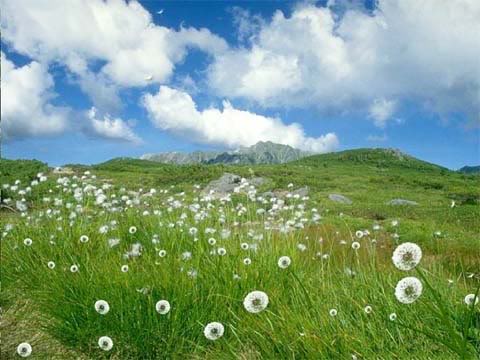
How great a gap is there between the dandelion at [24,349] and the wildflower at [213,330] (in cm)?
209

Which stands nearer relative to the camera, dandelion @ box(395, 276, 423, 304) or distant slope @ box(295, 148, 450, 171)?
dandelion @ box(395, 276, 423, 304)

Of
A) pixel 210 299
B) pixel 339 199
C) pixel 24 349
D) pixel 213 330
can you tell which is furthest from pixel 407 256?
pixel 339 199

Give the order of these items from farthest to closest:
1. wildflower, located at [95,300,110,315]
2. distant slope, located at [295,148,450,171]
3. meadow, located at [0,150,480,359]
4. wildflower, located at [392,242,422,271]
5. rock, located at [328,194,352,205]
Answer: distant slope, located at [295,148,450,171]
rock, located at [328,194,352,205]
wildflower, located at [95,300,110,315]
meadow, located at [0,150,480,359]
wildflower, located at [392,242,422,271]

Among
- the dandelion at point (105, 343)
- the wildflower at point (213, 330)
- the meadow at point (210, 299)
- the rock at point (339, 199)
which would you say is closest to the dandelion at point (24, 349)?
the meadow at point (210, 299)

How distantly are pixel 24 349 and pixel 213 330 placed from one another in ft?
7.63

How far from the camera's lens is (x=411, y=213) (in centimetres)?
3153

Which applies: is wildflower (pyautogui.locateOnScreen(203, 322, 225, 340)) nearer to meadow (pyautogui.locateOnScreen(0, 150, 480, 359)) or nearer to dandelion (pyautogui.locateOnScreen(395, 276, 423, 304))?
meadow (pyautogui.locateOnScreen(0, 150, 480, 359))

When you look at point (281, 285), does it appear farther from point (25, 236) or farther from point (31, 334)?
point (25, 236)

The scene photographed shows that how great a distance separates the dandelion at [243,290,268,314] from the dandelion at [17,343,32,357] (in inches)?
105

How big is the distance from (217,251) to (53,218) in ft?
17.1

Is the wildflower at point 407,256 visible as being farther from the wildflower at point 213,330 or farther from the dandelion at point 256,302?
the wildflower at point 213,330

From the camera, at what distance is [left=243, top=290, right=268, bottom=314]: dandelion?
405cm

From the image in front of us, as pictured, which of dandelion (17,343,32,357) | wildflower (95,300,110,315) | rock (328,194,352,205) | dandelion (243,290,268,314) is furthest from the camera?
rock (328,194,352,205)

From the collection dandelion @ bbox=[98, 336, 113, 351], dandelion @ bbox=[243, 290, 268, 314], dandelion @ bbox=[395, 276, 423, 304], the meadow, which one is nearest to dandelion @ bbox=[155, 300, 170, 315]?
the meadow
